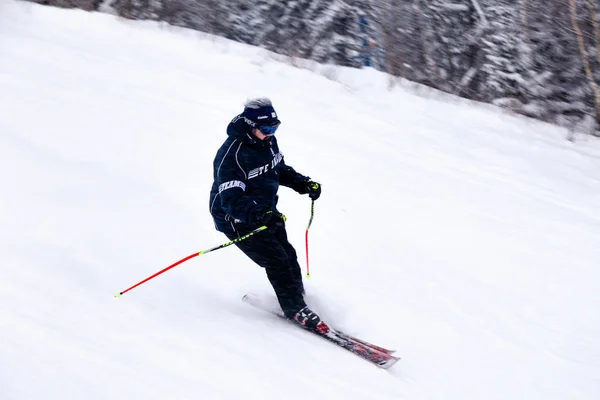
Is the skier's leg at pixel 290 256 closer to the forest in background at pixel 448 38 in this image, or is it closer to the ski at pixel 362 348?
the ski at pixel 362 348

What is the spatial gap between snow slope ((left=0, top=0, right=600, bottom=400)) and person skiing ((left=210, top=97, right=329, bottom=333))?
0.30 metres

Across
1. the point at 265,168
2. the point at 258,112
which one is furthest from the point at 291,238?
the point at 258,112

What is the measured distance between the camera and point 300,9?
17219 millimetres

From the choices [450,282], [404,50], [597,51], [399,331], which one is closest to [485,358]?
[399,331]

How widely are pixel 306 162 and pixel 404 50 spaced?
828cm

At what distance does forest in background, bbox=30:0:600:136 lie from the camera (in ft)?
45.0

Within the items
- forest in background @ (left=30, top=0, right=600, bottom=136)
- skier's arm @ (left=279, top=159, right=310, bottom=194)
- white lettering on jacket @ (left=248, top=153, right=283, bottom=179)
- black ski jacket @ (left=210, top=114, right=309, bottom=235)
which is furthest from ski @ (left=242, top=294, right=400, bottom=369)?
forest in background @ (left=30, top=0, right=600, bottom=136)

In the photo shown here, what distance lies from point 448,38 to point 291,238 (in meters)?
11.4

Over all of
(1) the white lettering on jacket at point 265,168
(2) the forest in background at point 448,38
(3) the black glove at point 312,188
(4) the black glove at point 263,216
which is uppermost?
(1) the white lettering on jacket at point 265,168

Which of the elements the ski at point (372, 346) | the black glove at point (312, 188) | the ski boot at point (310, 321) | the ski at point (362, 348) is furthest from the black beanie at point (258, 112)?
the ski at point (372, 346)

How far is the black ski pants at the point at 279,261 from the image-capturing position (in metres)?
4.57

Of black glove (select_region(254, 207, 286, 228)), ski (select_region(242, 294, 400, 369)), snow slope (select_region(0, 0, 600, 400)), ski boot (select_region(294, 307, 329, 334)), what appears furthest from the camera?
ski boot (select_region(294, 307, 329, 334))

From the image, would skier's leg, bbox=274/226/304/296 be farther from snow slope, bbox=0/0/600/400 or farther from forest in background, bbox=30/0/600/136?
forest in background, bbox=30/0/600/136

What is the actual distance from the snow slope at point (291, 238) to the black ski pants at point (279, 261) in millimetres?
210
